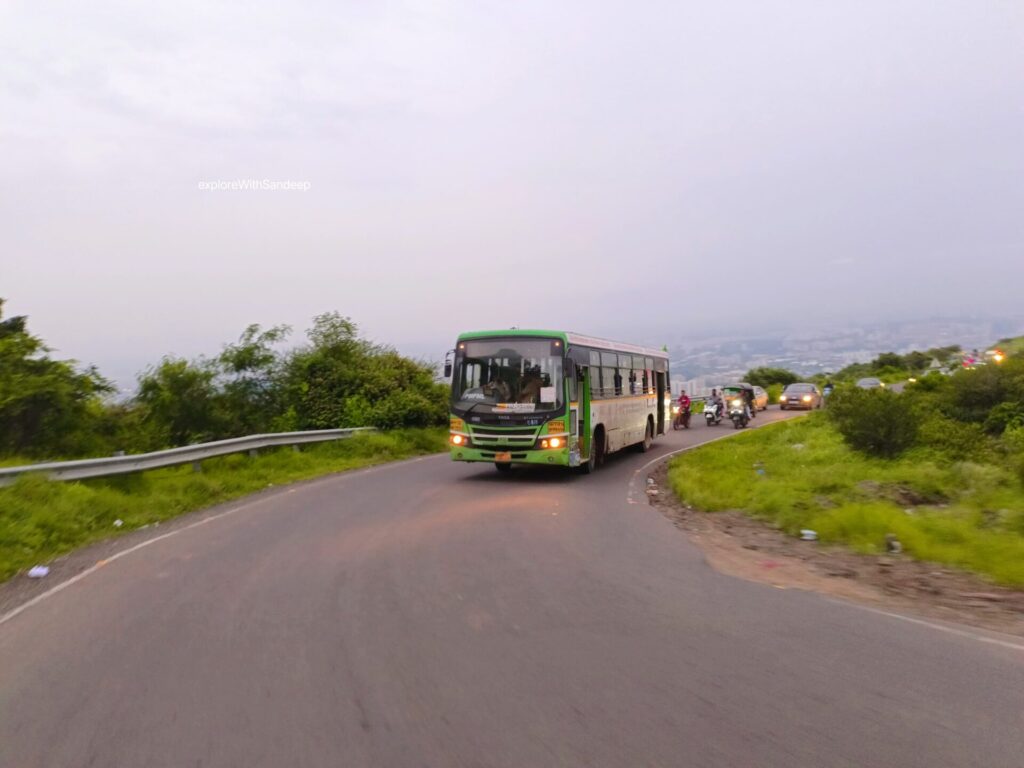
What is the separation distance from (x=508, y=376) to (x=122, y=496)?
7295mm

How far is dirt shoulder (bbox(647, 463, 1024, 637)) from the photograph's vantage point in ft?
22.2

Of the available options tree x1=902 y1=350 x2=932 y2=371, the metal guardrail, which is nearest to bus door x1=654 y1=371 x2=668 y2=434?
the metal guardrail

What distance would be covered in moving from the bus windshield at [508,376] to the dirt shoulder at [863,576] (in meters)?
5.38

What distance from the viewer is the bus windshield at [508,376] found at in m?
15.8

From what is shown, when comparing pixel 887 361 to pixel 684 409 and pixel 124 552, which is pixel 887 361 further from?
pixel 124 552

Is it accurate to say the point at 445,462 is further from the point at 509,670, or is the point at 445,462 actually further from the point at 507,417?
the point at 509,670

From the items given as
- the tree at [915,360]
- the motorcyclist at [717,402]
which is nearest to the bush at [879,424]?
the motorcyclist at [717,402]

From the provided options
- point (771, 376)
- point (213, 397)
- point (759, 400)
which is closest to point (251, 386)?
point (213, 397)

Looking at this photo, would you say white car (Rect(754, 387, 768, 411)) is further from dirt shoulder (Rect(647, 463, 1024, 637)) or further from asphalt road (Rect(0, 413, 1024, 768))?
asphalt road (Rect(0, 413, 1024, 768))

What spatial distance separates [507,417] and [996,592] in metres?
9.67

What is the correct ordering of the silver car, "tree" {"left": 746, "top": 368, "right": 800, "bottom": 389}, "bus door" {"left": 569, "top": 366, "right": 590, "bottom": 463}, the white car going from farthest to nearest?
"tree" {"left": 746, "top": 368, "right": 800, "bottom": 389} < the white car < the silver car < "bus door" {"left": 569, "top": 366, "right": 590, "bottom": 463}

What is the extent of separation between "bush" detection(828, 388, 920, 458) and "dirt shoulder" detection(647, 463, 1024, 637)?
7.77 metres

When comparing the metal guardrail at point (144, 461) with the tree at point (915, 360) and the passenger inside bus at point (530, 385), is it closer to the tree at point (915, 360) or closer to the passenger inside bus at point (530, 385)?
the passenger inside bus at point (530, 385)

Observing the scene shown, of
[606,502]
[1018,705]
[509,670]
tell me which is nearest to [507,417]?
[606,502]
